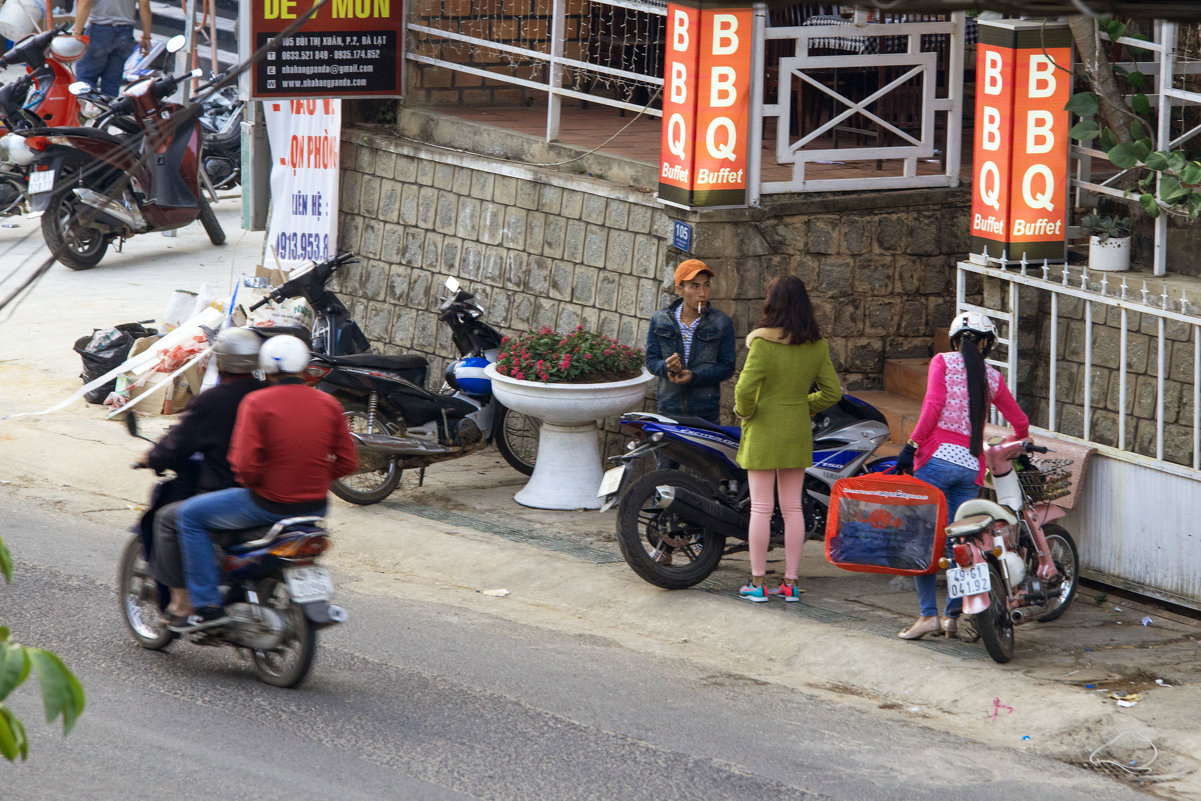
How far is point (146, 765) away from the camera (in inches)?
218

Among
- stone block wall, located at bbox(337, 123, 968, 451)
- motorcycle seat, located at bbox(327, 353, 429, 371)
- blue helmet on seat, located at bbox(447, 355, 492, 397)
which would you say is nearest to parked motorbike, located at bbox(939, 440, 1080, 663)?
stone block wall, located at bbox(337, 123, 968, 451)

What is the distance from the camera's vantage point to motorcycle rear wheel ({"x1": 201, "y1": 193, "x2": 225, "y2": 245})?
16.2 m

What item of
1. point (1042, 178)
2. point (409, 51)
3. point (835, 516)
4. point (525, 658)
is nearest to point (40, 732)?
point (525, 658)

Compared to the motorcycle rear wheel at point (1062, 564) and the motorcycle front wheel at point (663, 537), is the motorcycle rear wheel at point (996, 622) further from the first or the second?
the motorcycle front wheel at point (663, 537)

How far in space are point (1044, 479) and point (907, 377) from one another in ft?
7.33

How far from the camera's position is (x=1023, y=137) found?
8203 millimetres

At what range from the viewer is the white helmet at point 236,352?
6578 millimetres

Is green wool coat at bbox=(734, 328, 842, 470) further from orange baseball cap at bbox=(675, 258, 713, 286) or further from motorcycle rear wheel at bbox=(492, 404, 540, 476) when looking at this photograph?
motorcycle rear wheel at bbox=(492, 404, 540, 476)

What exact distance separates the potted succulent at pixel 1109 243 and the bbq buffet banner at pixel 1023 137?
17 cm

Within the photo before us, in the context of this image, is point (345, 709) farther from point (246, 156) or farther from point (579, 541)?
point (246, 156)

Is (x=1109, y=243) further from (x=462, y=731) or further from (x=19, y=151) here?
(x=19, y=151)

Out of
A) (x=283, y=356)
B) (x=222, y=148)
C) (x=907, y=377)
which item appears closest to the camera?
(x=283, y=356)

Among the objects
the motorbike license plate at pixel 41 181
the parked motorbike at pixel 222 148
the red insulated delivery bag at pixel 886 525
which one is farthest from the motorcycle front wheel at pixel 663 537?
the parked motorbike at pixel 222 148

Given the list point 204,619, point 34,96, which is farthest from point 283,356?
point 34,96
